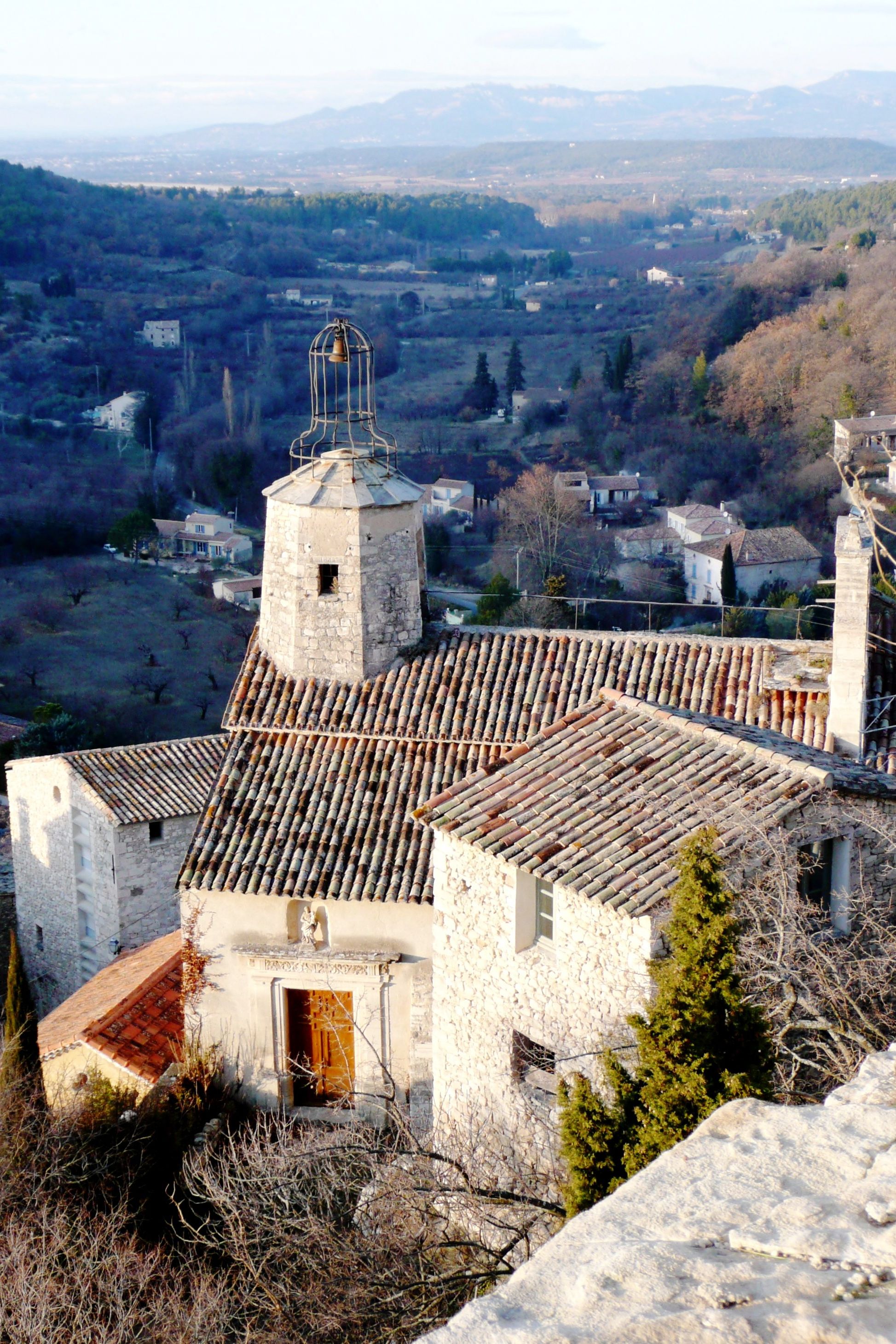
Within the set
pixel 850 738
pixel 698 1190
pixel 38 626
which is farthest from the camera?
pixel 38 626

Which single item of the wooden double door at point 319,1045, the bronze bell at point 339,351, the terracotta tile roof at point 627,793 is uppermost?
the bronze bell at point 339,351

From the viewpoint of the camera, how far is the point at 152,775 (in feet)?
74.4

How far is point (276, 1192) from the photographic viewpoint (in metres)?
10.8

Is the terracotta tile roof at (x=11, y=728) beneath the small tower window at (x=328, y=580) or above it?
beneath

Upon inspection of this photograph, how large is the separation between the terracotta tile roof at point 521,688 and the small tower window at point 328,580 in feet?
3.43

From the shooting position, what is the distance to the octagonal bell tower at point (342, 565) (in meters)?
15.7

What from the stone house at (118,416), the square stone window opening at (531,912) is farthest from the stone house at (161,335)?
the square stone window opening at (531,912)

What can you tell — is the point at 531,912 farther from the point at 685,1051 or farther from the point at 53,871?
the point at 53,871

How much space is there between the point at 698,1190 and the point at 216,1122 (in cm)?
959

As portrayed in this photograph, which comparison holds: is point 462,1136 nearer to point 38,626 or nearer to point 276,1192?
point 276,1192

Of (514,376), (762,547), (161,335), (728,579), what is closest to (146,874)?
(728,579)

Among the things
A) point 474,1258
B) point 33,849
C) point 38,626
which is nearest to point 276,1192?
point 474,1258

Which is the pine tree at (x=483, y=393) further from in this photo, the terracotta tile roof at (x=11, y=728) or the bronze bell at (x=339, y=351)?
the bronze bell at (x=339, y=351)

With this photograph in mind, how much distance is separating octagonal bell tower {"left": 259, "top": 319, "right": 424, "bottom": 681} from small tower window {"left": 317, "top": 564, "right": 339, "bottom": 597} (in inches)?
0.4
